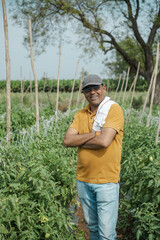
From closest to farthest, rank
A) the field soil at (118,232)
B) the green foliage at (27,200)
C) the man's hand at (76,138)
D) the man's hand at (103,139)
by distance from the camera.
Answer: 1. the green foliage at (27,200)
2. the man's hand at (103,139)
3. the man's hand at (76,138)
4. the field soil at (118,232)

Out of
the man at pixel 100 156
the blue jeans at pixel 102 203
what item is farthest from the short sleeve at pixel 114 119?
the blue jeans at pixel 102 203

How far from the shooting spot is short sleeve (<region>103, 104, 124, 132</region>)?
211cm

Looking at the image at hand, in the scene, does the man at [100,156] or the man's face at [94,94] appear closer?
the man at [100,156]

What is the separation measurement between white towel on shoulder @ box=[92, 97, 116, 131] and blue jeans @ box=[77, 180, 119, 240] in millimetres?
486

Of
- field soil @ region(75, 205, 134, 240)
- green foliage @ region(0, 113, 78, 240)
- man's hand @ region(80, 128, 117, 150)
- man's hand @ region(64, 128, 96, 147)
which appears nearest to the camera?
green foliage @ region(0, 113, 78, 240)

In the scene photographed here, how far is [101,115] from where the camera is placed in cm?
218

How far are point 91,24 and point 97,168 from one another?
11.5 meters

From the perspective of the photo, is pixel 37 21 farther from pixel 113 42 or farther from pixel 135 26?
pixel 135 26

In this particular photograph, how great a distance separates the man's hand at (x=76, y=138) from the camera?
2148mm

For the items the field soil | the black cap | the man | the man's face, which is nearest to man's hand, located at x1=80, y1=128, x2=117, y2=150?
the man

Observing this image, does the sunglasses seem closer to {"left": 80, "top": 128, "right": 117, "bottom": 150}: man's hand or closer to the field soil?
{"left": 80, "top": 128, "right": 117, "bottom": 150}: man's hand

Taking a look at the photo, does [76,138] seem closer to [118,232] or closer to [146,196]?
[146,196]

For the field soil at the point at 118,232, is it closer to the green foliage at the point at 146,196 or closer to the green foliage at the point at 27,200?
the green foliage at the point at 146,196

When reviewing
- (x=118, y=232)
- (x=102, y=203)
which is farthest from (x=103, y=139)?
(x=118, y=232)
